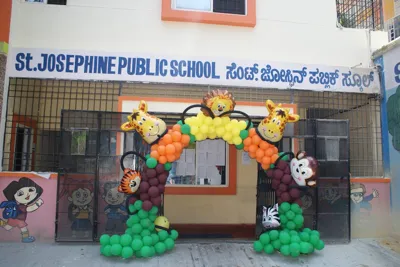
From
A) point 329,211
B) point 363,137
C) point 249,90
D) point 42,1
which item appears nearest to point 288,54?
point 249,90

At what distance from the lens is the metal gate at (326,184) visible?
19.1 feet

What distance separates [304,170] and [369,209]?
2.31 metres

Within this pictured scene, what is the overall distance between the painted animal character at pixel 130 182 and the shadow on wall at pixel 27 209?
62.0 inches

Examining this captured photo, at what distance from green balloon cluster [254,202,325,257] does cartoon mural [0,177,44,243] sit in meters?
3.71

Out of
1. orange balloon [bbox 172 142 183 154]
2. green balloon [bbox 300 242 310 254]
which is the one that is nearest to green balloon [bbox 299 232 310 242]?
green balloon [bbox 300 242 310 254]

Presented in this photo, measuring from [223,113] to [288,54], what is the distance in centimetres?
256

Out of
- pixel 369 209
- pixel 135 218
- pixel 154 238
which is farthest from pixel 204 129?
pixel 369 209

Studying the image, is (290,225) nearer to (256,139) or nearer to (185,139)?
(256,139)

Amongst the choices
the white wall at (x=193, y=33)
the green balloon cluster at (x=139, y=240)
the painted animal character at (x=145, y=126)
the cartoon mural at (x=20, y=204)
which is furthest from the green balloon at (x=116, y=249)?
the white wall at (x=193, y=33)

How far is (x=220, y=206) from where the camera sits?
25.6 ft

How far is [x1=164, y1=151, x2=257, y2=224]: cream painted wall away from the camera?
7617 millimetres

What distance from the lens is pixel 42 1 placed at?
6473 mm

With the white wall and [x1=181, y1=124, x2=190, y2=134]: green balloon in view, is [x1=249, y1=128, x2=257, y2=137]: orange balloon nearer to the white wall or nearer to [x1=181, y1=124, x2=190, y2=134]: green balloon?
[x1=181, y1=124, x2=190, y2=134]: green balloon

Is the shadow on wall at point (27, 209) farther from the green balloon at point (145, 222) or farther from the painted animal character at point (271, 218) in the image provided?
the painted animal character at point (271, 218)
